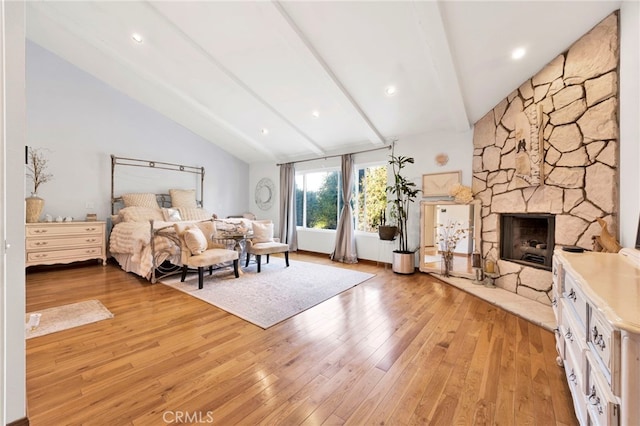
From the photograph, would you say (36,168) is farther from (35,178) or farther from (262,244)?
(262,244)

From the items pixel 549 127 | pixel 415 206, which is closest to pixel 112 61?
pixel 415 206

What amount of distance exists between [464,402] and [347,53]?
3.40 m

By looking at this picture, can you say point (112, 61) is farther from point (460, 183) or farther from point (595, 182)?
point (595, 182)

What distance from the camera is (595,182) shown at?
2391 mm

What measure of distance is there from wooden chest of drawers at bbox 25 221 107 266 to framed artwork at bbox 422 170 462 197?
573cm

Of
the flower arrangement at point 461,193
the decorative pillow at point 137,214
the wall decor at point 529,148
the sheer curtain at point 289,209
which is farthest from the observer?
the sheer curtain at point 289,209

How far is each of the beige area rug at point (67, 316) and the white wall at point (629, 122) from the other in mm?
4621

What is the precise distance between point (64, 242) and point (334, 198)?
192 inches

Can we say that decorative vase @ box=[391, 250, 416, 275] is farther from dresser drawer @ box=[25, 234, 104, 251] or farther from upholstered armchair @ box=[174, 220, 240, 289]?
dresser drawer @ box=[25, 234, 104, 251]

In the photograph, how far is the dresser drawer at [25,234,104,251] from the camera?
12.7 feet

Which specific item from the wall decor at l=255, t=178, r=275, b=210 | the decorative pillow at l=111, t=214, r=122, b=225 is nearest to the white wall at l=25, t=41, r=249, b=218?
the decorative pillow at l=111, t=214, r=122, b=225

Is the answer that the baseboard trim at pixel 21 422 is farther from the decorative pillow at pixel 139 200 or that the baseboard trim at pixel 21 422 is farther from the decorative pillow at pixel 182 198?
the decorative pillow at pixel 182 198

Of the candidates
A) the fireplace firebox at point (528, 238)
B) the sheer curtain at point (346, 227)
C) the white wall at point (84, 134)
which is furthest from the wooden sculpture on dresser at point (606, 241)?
the white wall at point (84, 134)

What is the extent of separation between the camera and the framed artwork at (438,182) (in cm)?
410
